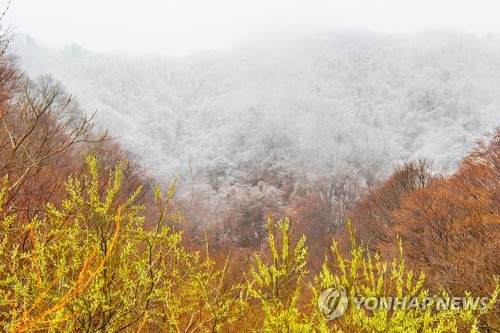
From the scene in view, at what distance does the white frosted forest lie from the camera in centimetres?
5856

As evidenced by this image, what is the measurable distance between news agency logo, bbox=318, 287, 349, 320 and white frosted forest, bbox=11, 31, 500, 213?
46104 mm

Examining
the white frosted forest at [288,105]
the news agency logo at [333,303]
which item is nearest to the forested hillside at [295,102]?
the white frosted forest at [288,105]

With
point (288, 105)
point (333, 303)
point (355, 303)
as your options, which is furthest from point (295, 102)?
point (355, 303)

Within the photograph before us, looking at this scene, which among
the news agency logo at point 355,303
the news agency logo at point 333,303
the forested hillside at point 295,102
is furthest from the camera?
the forested hillside at point 295,102

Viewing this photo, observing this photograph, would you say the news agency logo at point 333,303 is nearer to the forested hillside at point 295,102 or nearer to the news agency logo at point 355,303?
the news agency logo at point 355,303

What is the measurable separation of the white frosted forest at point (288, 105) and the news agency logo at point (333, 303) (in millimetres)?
46104

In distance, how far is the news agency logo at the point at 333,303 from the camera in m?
2.41

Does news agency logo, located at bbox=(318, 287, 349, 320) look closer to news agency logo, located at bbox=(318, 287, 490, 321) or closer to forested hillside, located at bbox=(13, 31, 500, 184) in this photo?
news agency logo, located at bbox=(318, 287, 490, 321)

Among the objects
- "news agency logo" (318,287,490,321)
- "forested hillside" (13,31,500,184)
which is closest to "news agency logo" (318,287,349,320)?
"news agency logo" (318,287,490,321)

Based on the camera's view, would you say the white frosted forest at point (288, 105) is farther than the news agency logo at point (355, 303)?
Yes

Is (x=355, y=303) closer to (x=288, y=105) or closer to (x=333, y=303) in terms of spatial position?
(x=333, y=303)

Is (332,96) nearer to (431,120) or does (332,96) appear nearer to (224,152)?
(431,120)

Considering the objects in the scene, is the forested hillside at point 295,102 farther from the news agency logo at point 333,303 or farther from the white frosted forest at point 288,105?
the news agency logo at point 333,303

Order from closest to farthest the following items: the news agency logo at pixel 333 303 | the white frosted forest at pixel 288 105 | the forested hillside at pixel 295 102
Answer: the news agency logo at pixel 333 303 < the white frosted forest at pixel 288 105 < the forested hillside at pixel 295 102
